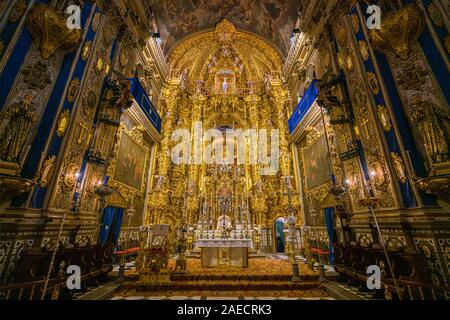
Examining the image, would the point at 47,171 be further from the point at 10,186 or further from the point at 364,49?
the point at 364,49

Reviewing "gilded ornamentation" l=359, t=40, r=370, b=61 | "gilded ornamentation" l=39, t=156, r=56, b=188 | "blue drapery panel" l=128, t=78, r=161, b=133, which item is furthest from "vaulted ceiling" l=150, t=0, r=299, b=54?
"gilded ornamentation" l=39, t=156, r=56, b=188

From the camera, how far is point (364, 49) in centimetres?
659

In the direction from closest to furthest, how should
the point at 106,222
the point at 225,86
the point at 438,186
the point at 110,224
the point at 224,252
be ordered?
the point at 438,186 → the point at 224,252 → the point at 106,222 → the point at 110,224 → the point at 225,86

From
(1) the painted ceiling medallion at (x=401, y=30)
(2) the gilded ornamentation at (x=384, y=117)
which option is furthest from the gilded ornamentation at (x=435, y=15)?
(2) the gilded ornamentation at (x=384, y=117)

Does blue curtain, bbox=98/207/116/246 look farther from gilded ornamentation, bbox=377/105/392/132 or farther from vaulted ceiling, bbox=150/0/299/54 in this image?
vaulted ceiling, bbox=150/0/299/54

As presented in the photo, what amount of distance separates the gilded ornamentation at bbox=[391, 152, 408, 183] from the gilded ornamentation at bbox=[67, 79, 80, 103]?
1012 cm

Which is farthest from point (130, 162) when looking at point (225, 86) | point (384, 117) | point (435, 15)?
point (435, 15)

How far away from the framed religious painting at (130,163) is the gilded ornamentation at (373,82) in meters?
10.9

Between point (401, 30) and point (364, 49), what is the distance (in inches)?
51.1

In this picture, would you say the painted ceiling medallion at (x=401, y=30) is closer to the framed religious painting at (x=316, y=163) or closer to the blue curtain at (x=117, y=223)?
the framed religious painting at (x=316, y=163)

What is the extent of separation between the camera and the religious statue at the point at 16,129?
4344 mm

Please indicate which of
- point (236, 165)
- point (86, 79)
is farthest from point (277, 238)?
point (86, 79)

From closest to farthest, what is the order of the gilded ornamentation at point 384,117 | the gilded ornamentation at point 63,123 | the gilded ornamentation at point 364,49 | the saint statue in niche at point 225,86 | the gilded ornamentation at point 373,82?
the gilded ornamentation at point 384,117 → the gilded ornamentation at point 63,123 → the gilded ornamentation at point 373,82 → the gilded ornamentation at point 364,49 → the saint statue in niche at point 225,86
